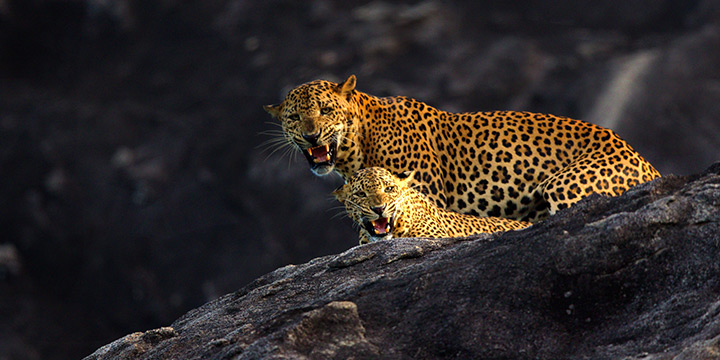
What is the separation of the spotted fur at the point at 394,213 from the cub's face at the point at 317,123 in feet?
4.30

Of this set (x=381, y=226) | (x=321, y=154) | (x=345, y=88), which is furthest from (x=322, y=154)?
(x=381, y=226)

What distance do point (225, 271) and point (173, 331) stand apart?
23.6 m

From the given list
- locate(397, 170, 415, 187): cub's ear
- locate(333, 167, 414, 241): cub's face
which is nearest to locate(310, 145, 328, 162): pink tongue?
locate(397, 170, 415, 187): cub's ear

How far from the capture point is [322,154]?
1315cm

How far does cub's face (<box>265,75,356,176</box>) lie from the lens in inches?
509

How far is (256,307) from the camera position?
8.41m

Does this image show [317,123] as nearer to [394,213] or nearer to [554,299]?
[394,213]

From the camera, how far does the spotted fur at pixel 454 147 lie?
13.0 m

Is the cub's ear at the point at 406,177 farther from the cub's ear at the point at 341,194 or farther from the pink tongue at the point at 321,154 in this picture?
the pink tongue at the point at 321,154

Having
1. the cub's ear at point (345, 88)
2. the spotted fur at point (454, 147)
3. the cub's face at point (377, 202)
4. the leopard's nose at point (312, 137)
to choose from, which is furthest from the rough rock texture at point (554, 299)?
the cub's ear at point (345, 88)

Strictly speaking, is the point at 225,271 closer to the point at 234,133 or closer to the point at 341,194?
the point at 234,133

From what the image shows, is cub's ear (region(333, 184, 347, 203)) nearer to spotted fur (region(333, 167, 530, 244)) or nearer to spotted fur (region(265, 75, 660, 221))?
spotted fur (region(333, 167, 530, 244))

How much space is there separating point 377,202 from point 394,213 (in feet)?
0.81

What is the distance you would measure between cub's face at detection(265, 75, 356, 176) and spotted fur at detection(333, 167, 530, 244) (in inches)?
51.5
